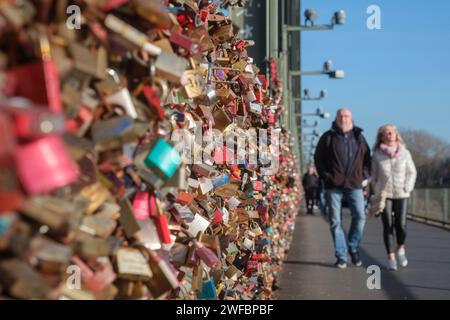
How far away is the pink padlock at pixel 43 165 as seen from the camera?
3.49 ft

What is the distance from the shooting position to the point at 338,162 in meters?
7.48

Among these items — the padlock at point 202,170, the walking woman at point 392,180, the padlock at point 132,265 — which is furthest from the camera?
the walking woman at point 392,180

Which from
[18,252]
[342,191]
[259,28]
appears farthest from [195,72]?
[259,28]

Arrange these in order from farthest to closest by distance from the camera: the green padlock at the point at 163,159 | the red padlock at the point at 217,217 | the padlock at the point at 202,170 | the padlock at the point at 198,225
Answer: the red padlock at the point at 217,217
the padlock at the point at 202,170
the padlock at the point at 198,225
the green padlock at the point at 163,159

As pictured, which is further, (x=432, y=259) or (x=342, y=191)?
(x=432, y=259)

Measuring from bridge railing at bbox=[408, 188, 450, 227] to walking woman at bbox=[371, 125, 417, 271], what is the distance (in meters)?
10.4

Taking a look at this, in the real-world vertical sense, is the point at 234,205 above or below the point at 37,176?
below

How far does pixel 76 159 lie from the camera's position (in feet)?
4.38

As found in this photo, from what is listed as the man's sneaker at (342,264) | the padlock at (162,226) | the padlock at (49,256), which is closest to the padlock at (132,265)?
the padlock at (162,226)

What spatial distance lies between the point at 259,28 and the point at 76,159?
25.7 ft

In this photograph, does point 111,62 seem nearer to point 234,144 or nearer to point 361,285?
point 234,144

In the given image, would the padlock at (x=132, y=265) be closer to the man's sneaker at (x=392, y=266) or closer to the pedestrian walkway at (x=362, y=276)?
the pedestrian walkway at (x=362, y=276)

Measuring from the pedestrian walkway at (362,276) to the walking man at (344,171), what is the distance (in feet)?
1.62

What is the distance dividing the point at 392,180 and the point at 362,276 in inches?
52.0
